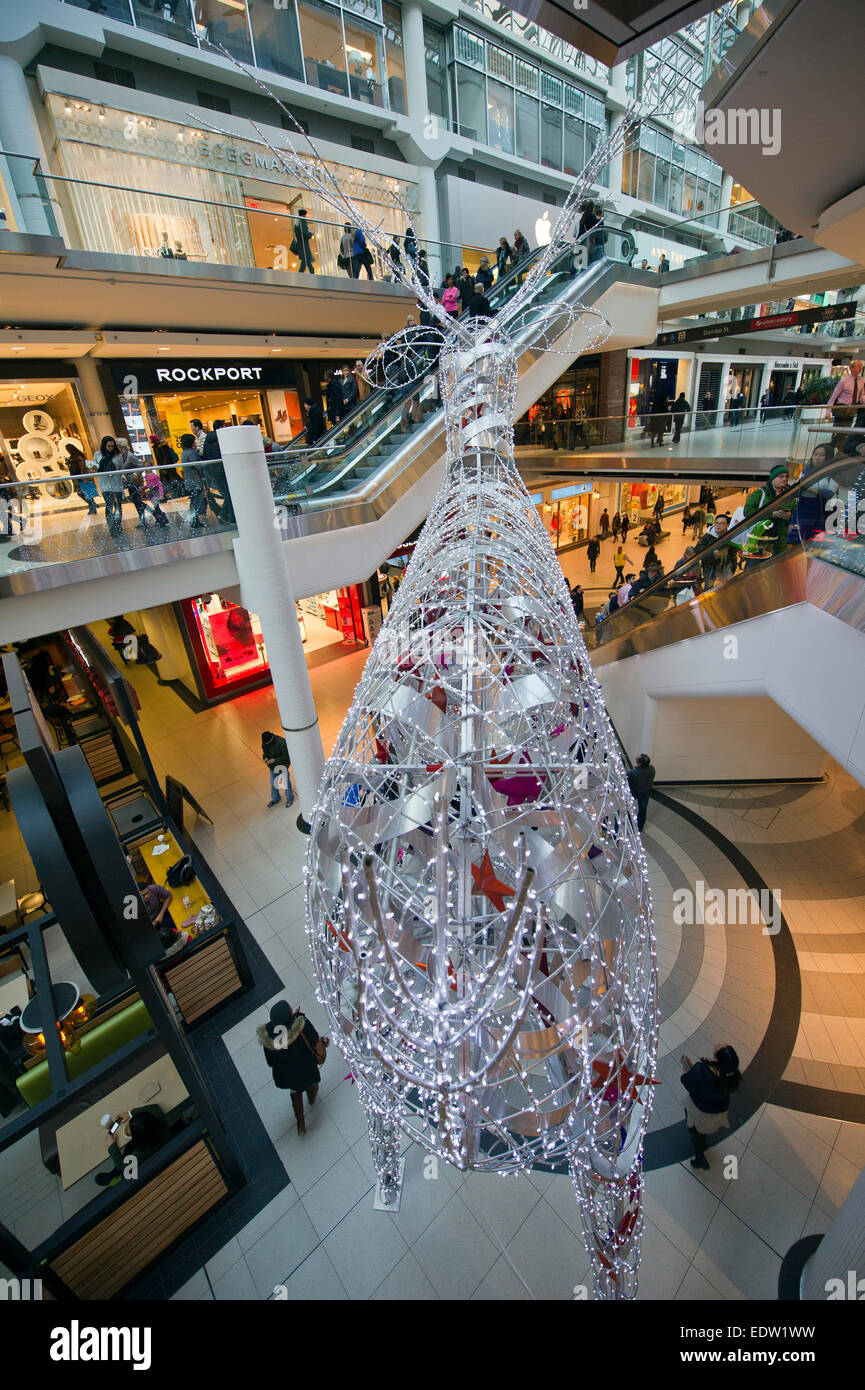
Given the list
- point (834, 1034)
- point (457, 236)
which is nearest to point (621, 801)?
point (834, 1034)

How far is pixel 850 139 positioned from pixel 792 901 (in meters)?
6.23

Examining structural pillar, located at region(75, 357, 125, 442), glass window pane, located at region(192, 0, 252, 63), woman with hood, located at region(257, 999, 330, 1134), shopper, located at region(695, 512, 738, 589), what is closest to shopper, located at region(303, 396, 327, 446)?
structural pillar, located at region(75, 357, 125, 442)

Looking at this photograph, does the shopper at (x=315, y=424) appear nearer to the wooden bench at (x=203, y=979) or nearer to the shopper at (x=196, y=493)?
the shopper at (x=196, y=493)

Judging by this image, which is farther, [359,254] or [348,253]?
[348,253]

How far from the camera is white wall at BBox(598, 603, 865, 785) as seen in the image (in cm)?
445

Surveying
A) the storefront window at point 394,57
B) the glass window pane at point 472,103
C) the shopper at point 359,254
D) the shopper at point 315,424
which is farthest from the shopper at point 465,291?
the glass window pane at point 472,103

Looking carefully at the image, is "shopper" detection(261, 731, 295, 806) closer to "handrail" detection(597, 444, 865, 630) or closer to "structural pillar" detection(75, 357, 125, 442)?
"handrail" detection(597, 444, 865, 630)

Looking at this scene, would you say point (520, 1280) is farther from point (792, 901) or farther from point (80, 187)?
point (80, 187)

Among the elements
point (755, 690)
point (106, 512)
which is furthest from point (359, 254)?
point (755, 690)

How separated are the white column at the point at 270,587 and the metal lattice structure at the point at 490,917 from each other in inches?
138

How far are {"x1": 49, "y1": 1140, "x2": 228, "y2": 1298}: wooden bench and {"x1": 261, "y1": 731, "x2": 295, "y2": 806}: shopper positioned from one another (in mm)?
4761

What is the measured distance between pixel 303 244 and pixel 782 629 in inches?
400

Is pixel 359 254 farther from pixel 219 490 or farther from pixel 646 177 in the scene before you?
pixel 646 177

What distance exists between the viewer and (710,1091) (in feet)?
12.3
